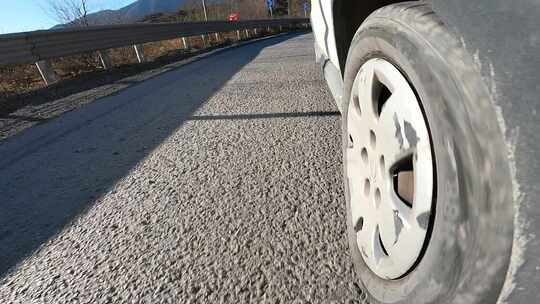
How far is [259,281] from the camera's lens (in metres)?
1.31

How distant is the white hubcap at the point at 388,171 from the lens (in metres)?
0.80

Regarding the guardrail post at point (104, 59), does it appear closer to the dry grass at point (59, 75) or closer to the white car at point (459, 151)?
the dry grass at point (59, 75)

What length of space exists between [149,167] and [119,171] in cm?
23

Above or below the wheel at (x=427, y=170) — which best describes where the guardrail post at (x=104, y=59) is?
below

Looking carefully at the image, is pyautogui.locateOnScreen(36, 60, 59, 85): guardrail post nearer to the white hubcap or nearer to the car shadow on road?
the car shadow on road

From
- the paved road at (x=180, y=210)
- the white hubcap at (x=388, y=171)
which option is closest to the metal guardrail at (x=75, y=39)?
the paved road at (x=180, y=210)

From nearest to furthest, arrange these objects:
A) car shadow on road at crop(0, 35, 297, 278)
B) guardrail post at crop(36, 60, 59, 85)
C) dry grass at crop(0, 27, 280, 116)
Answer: car shadow on road at crop(0, 35, 297, 278) < dry grass at crop(0, 27, 280, 116) < guardrail post at crop(36, 60, 59, 85)

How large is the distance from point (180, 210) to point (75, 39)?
7592 millimetres

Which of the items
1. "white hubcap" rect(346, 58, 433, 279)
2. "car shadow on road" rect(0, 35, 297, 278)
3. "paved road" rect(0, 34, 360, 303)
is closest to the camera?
"white hubcap" rect(346, 58, 433, 279)

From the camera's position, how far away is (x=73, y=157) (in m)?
2.85

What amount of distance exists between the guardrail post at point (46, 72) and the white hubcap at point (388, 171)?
25.4ft

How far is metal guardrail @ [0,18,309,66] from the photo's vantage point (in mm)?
6070

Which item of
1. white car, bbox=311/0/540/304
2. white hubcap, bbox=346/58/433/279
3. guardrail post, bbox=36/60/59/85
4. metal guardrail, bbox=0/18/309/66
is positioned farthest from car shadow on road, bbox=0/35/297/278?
guardrail post, bbox=36/60/59/85

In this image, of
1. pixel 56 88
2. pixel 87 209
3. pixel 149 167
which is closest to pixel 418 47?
pixel 87 209
